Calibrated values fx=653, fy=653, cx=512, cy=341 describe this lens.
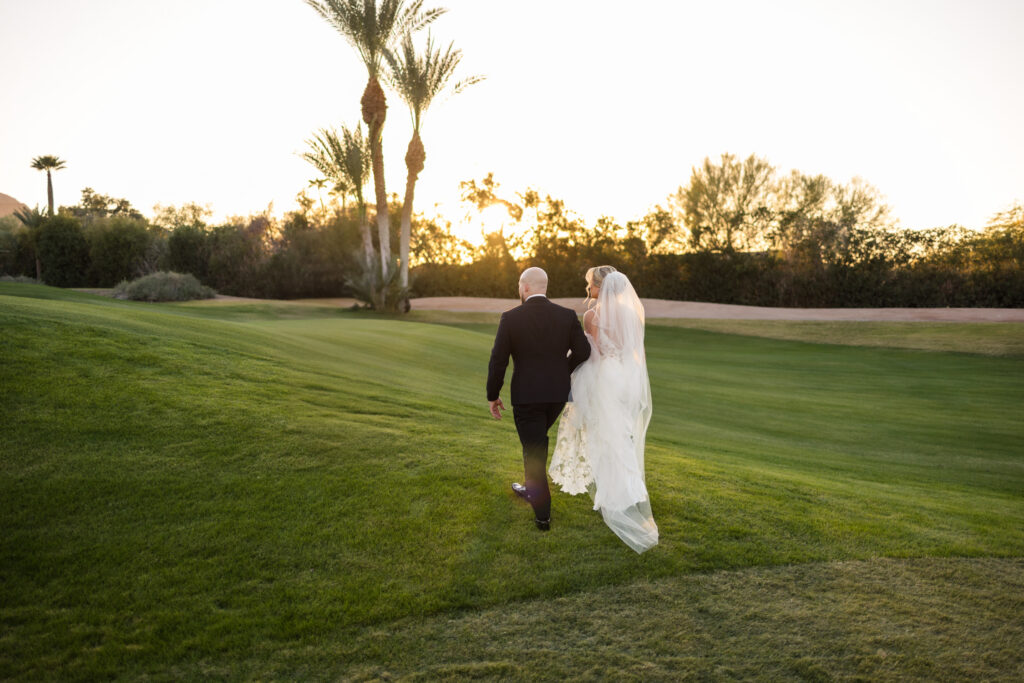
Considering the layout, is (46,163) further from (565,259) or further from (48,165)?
(565,259)

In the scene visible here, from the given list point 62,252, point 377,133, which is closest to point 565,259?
point 377,133

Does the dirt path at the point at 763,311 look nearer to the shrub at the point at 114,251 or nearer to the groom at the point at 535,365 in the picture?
the shrub at the point at 114,251

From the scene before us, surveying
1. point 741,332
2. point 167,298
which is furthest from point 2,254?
point 741,332

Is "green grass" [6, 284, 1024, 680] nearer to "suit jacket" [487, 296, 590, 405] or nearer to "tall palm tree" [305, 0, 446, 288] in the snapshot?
A: "suit jacket" [487, 296, 590, 405]

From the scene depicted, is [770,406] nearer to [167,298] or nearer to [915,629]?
[915,629]

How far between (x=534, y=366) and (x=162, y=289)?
26.5 metres

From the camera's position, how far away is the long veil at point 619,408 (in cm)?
505

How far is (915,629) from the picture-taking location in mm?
3805

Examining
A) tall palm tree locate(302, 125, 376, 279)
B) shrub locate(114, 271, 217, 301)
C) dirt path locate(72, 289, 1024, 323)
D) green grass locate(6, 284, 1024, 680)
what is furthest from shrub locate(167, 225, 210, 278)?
green grass locate(6, 284, 1024, 680)

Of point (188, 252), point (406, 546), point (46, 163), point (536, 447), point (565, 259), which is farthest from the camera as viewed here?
point (46, 163)

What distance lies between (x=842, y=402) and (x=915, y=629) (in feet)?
35.4

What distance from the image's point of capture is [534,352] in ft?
16.6

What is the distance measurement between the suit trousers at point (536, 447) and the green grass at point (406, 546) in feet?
0.84

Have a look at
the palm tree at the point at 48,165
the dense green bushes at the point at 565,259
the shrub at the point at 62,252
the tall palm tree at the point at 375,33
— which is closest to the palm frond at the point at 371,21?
the tall palm tree at the point at 375,33
